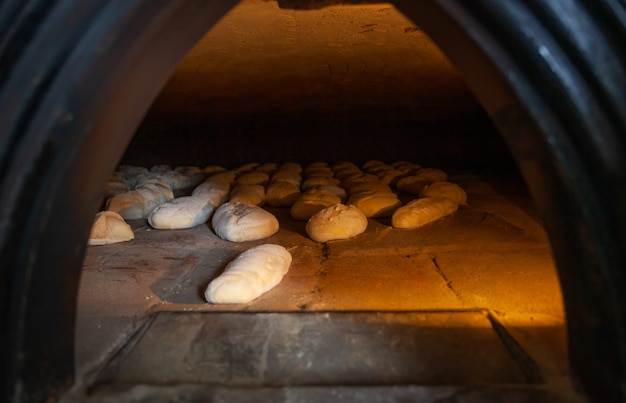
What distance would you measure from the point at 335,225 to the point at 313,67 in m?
1.57

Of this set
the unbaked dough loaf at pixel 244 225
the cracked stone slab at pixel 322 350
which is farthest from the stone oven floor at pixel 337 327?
the unbaked dough loaf at pixel 244 225

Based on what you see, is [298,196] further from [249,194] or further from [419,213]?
[419,213]

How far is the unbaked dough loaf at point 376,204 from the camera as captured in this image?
2848 mm

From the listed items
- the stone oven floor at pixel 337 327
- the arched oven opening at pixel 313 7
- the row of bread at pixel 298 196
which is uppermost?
the arched oven opening at pixel 313 7

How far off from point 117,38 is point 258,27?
70.1 inches

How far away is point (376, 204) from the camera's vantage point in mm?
2857

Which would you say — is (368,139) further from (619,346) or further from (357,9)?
(619,346)

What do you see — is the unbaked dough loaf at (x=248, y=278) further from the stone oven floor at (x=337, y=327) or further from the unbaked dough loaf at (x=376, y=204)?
the unbaked dough loaf at (x=376, y=204)

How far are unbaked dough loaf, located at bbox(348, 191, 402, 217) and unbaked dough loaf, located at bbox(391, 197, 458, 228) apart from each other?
18 centimetres

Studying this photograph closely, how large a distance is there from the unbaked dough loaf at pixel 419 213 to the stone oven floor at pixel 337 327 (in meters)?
0.26

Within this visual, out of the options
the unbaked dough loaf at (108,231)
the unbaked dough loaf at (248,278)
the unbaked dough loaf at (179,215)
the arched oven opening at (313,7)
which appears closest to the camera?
the arched oven opening at (313,7)

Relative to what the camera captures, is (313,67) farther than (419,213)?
Yes

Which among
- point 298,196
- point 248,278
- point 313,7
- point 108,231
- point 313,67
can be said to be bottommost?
point 298,196

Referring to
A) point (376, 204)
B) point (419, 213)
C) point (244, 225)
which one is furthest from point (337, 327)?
point (376, 204)
